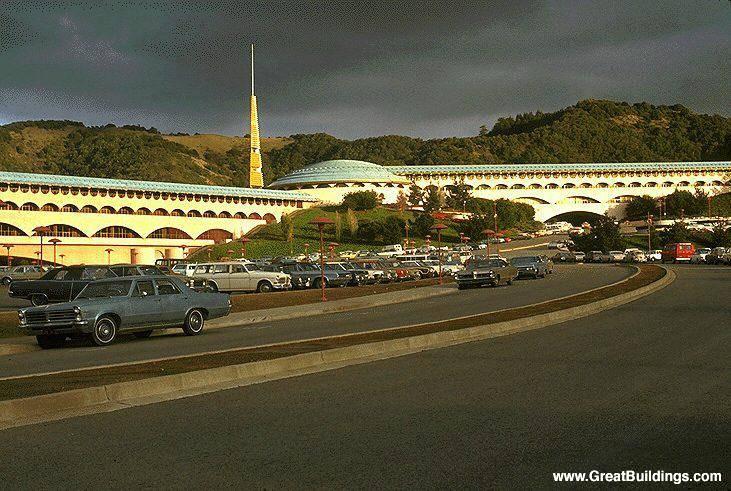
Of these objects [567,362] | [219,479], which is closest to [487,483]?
[219,479]

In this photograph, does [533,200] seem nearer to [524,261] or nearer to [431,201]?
[431,201]

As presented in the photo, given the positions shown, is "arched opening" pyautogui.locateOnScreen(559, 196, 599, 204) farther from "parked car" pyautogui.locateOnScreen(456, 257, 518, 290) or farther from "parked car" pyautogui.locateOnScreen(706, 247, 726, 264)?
"parked car" pyautogui.locateOnScreen(456, 257, 518, 290)

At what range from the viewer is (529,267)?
48.0 m

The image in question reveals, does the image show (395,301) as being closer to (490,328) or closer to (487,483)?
(490,328)

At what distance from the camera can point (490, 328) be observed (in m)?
17.5

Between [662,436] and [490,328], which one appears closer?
[662,436]

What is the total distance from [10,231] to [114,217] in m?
14.8

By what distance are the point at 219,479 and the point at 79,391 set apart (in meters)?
4.11

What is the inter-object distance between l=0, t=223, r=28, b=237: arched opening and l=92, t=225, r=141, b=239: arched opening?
10416 mm

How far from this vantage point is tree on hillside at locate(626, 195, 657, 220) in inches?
6206

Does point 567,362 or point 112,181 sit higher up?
point 112,181

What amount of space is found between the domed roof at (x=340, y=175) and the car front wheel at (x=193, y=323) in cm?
13896

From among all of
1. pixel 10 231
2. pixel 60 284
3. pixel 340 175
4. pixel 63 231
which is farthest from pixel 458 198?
pixel 60 284

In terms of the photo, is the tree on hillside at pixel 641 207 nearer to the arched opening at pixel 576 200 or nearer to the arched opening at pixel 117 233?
the arched opening at pixel 576 200
